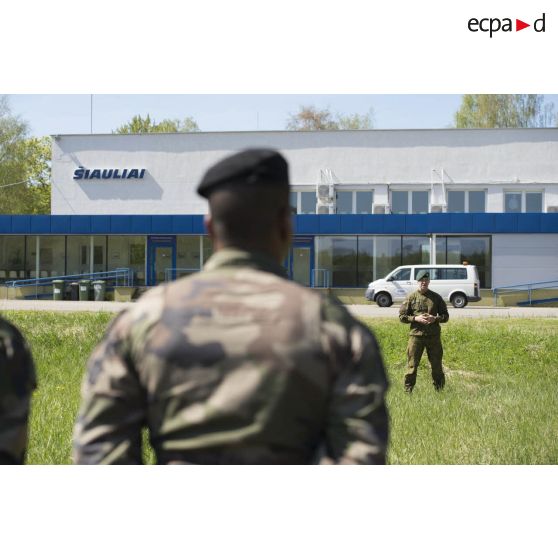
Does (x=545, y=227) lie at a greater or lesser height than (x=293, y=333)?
greater

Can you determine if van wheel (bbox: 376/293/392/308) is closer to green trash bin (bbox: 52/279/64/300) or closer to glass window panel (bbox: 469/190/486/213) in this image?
glass window panel (bbox: 469/190/486/213)

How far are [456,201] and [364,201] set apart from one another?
421 cm

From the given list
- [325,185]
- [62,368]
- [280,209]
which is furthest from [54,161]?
[280,209]

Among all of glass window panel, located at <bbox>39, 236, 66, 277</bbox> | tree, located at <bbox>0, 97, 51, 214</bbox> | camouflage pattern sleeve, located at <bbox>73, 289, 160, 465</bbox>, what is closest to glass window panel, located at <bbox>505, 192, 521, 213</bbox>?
tree, located at <bbox>0, 97, 51, 214</bbox>

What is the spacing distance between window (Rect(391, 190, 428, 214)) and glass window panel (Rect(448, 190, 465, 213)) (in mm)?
811

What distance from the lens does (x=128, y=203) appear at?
1077 cm

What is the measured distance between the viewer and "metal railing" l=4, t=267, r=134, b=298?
7312 millimetres

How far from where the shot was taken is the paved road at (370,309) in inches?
372

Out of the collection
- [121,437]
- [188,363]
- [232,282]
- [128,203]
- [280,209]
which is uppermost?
[128,203]

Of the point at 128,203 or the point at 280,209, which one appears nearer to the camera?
the point at 280,209

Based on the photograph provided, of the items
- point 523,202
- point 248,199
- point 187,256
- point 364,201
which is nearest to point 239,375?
point 248,199

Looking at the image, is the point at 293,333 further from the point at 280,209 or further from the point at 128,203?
the point at 128,203

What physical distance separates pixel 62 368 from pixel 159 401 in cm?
717

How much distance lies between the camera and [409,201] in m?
18.2
